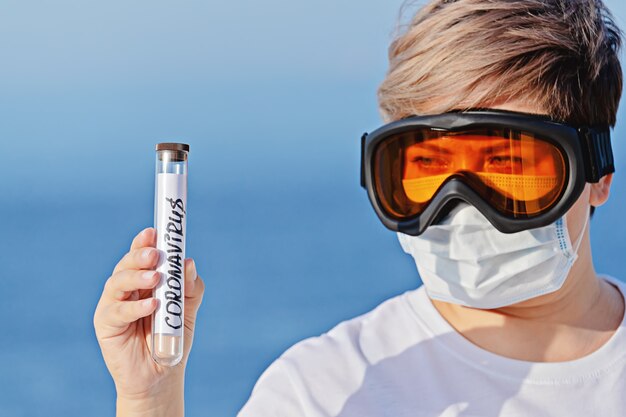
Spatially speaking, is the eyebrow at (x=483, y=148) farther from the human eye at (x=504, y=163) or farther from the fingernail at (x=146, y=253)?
the fingernail at (x=146, y=253)

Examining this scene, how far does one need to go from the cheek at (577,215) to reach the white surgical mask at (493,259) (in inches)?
1.3

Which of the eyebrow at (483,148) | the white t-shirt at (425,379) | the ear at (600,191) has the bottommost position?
the white t-shirt at (425,379)

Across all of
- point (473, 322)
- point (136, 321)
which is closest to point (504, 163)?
point (473, 322)

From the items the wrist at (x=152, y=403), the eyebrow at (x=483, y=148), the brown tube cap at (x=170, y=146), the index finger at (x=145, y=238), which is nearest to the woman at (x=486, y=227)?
the eyebrow at (x=483, y=148)

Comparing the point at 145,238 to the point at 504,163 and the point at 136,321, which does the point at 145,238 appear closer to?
the point at 136,321

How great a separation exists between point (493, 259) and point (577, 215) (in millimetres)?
227

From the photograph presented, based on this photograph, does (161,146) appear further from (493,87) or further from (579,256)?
(579,256)

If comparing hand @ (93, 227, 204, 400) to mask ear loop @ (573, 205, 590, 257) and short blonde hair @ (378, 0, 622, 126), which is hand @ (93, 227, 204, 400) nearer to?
short blonde hair @ (378, 0, 622, 126)

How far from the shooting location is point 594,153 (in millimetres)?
2109

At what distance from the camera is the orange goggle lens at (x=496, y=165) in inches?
81.7

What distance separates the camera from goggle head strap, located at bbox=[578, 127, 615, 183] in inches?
82.7

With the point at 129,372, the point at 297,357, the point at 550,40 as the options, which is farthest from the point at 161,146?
the point at 550,40

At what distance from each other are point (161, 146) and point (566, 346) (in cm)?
105

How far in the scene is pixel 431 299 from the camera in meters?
2.24
